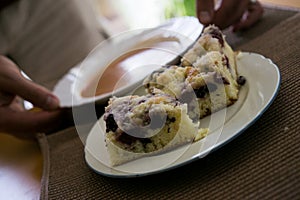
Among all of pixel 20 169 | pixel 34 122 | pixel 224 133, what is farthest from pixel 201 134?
pixel 34 122

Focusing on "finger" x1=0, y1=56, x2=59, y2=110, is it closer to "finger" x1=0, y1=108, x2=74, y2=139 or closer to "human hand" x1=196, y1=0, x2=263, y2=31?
"finger" x1=0, y1=108, x2=74, y2=139

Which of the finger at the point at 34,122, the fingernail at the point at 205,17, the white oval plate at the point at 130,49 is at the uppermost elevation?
the fingernail at the point at 205,17

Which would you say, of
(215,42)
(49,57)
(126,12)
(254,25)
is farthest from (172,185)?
(126,12)

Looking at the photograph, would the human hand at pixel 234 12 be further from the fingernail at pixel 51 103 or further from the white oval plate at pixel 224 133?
the fingernail at pixel 51 103

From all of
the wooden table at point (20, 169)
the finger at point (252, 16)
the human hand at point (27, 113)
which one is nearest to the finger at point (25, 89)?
the human hand at point (27, 113)

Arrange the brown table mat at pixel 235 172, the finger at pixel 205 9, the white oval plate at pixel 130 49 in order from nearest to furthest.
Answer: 1. the brown table mat at pixel 235 172
2. the white oval plate at pixel 130 49
3. the finger at pixel 205 9

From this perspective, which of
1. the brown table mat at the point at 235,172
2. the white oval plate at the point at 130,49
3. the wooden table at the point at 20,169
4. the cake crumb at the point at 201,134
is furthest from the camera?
the white oval plate at the point at 130,49
